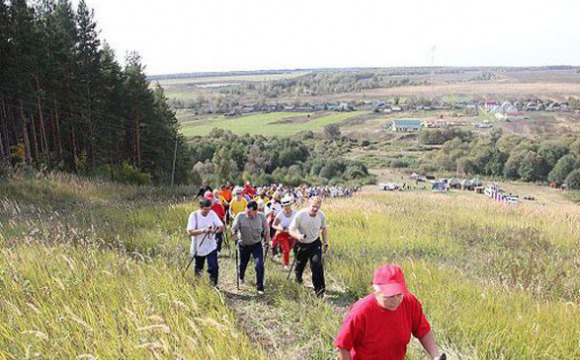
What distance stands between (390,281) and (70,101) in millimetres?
31407

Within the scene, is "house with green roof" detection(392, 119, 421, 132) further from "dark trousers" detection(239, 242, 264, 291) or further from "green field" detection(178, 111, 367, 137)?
"dark trousers" detection(239, 242, 264, 291)

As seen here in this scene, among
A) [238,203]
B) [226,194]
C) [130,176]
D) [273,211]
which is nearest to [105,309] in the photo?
[238,203]

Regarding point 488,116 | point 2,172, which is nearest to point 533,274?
point 2,172

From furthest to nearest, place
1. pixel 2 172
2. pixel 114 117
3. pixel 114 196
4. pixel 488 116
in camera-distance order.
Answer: pixel 488 116 → pixel 114 117 → pixel 114 196 → pixel 2 172

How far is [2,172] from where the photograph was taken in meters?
17.8

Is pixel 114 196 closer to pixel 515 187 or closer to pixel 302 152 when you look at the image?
pixel 515 187

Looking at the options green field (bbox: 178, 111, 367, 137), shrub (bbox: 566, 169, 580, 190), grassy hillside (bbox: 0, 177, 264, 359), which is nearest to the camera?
grassy hillside (bbox: 0, 177, 264, 359)

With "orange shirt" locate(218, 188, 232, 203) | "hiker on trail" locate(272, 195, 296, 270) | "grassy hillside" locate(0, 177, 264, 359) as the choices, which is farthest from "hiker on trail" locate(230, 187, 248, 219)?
"orange shirt" locate(218, 188, 232, 203)

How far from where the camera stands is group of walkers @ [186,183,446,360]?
3223 millimetres

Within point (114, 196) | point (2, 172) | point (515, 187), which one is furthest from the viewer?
point (515, 187)

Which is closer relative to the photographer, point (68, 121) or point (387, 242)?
point (387, 242)

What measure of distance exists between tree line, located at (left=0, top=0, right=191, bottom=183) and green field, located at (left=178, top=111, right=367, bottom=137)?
301 feet

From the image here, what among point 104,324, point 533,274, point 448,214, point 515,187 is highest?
point 104,324

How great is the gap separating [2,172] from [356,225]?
1383 cm
